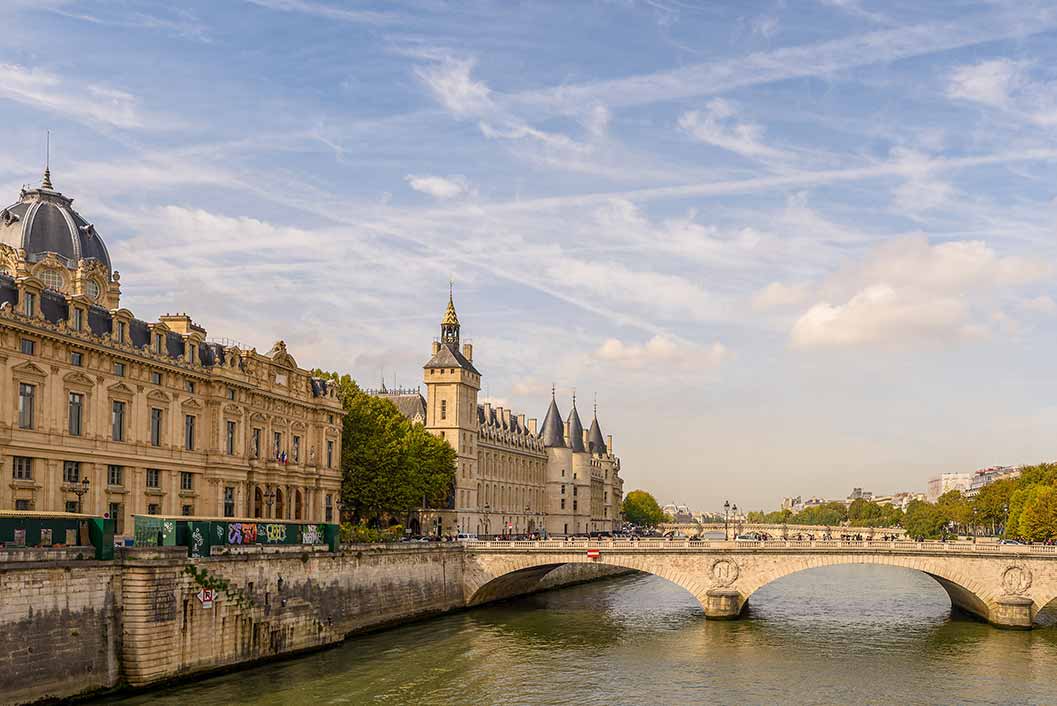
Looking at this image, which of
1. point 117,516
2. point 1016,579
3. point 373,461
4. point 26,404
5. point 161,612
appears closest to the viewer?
point 161,612

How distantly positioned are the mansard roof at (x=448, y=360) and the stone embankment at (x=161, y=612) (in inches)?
2034

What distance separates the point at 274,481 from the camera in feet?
228

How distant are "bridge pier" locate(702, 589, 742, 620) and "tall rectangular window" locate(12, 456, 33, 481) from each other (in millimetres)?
38891

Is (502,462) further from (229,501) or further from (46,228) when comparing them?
(46,228)

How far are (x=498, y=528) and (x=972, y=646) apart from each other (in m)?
74.2

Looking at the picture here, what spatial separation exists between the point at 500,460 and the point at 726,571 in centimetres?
6258

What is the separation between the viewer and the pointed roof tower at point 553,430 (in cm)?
14962

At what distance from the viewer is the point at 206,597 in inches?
1796

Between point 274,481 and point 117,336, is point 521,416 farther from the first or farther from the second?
point 117,336

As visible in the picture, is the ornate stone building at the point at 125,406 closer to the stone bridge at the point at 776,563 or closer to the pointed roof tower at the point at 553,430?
the stone bridge at the point at 776,563

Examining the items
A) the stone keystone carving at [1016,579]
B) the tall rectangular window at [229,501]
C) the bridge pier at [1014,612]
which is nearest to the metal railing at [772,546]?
the stone keystone carving at [1016,579]

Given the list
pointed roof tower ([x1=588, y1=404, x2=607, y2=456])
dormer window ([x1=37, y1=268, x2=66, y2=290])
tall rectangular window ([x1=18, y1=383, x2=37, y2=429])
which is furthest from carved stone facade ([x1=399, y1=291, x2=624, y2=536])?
tall rectangular window ([x1=18, y1=383, x2=37, y2=429])

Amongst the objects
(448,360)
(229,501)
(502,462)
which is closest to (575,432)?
(502,462)

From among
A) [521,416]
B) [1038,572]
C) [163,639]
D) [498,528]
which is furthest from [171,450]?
[521,416]
